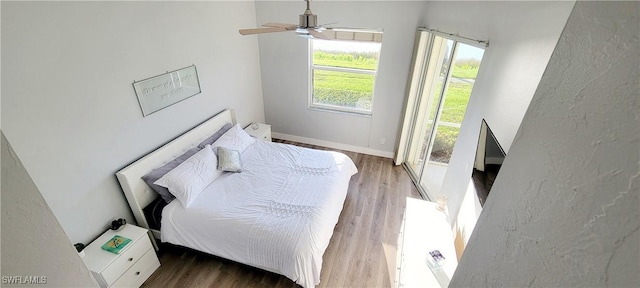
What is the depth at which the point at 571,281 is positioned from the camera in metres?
0.35

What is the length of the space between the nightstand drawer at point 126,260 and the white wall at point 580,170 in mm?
2531

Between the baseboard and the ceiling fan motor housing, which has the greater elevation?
the ceiling fan motor housing

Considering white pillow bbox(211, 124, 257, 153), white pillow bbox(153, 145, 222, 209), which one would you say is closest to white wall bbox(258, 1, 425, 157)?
white pillow bbox(211, 124, 257, 153)

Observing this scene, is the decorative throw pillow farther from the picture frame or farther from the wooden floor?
the wooden floor

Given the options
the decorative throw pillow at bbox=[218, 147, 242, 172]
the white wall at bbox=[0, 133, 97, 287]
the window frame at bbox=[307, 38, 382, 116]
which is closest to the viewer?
the white wall at bbox=[0, 133, 97, 287]

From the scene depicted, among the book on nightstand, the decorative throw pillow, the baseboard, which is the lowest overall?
the baseboard

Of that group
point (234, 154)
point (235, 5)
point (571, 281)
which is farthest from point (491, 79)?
point (235, 5)

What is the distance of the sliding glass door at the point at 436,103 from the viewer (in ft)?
8.86

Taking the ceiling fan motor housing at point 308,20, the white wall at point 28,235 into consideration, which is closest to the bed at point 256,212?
the ceiling fan motor housing at point 308,20

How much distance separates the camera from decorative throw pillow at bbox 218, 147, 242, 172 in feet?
9.57

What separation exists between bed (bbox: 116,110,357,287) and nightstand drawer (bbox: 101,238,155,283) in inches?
7.4

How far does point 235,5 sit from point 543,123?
3.85 metres

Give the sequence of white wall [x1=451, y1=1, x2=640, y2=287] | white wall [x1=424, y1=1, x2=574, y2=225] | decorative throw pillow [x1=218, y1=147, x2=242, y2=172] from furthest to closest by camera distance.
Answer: decorative throw pillow [x1=218, y1=147, x2=242, y2=172], white wall [x1=424, y1=1, x2=574, y2=225], white wall [x1=451, y1=1, x2=640, y2=287]

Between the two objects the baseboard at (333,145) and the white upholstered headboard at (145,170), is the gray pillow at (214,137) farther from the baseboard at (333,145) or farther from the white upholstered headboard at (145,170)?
the baseboard at (333,145)
